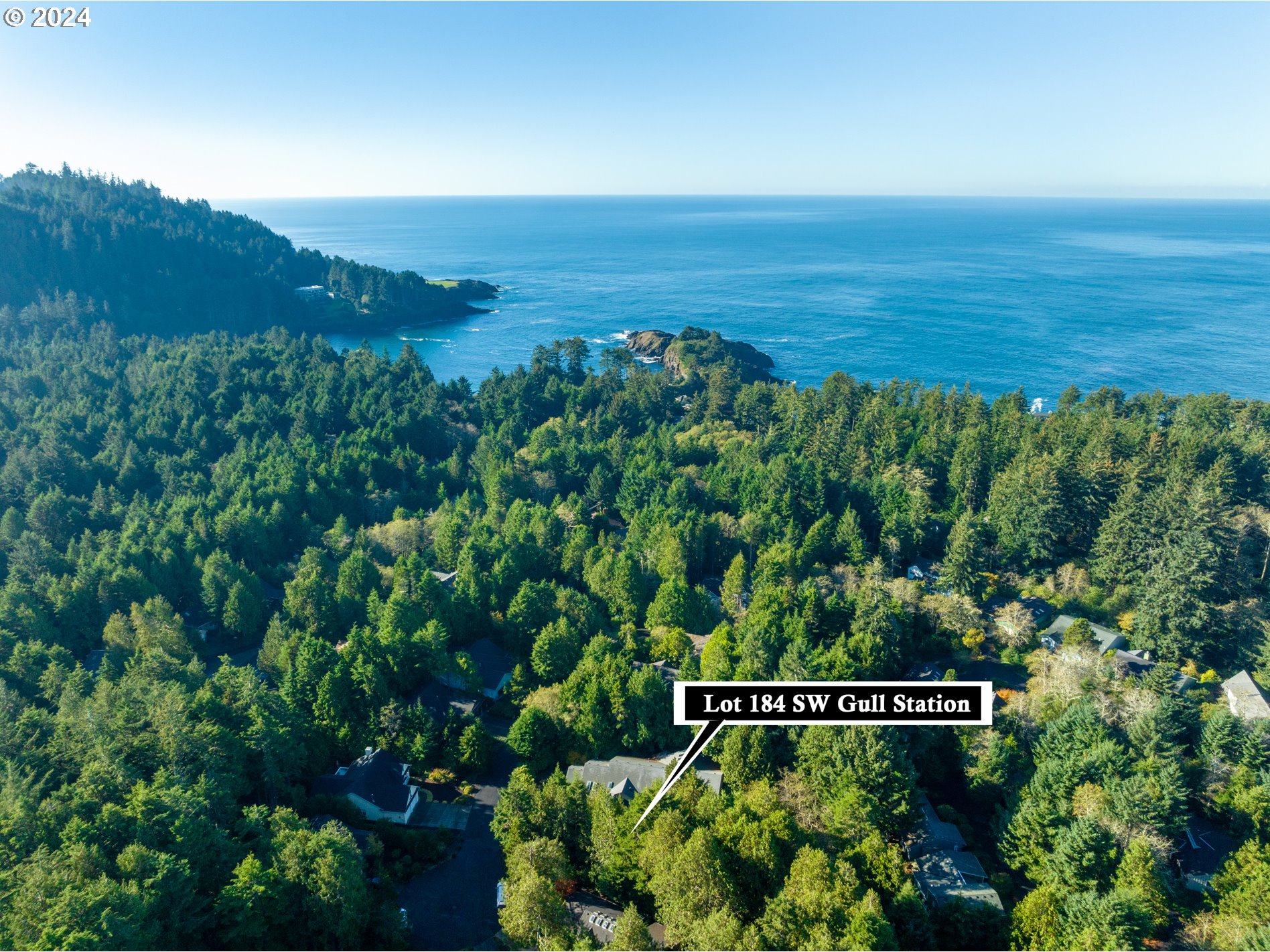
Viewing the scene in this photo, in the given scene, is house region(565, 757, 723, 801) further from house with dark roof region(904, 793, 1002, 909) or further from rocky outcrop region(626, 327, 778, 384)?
rocky outcrop region(626, 327, 778, 384)

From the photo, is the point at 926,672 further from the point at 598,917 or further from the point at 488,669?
the point at 488,669

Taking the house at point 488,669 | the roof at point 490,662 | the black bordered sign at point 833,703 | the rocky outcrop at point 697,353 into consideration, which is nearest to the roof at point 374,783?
the house at point 488,669

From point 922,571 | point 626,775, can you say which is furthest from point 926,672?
point 626,775

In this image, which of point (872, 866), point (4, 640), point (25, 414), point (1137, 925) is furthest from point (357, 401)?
point (1137, 925)

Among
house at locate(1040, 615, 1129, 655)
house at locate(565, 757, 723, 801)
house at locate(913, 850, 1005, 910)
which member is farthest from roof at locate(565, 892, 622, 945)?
house at locate(1040, 615, 1129, 655)

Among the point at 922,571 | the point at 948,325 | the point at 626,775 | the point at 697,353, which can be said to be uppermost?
the point at 948,325

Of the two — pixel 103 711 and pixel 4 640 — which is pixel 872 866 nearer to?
pixel 103 711
